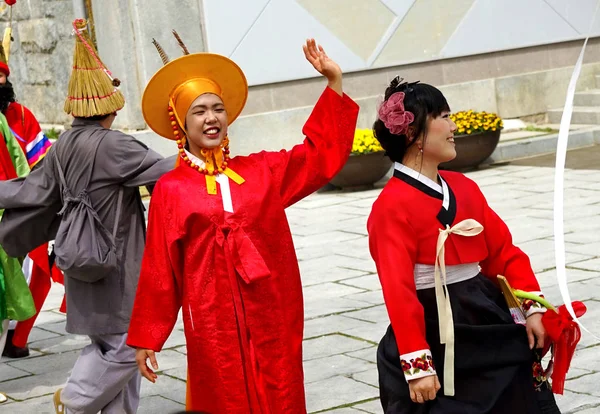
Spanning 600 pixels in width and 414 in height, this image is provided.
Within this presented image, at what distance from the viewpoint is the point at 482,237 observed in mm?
3641

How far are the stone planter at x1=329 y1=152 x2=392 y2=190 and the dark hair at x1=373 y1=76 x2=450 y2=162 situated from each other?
22.8 ft

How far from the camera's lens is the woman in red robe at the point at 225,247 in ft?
12.2

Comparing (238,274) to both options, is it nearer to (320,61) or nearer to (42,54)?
(320,61)

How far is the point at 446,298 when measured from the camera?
11.4 ft

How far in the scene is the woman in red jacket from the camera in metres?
3.42

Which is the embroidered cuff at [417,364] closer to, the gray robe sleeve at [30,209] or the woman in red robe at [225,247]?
the woman in red robe at [225,247]

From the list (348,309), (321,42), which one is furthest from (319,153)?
(321,42)

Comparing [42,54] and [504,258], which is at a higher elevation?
[42,54]

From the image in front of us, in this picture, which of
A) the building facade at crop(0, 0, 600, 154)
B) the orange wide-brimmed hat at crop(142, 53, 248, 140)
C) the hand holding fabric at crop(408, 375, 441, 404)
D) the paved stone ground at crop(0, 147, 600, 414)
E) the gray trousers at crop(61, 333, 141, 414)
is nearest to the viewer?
the hand holding fabric at crop(408, 375, 441, 404)

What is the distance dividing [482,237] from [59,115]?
9.95 metres

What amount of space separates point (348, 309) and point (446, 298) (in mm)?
3119

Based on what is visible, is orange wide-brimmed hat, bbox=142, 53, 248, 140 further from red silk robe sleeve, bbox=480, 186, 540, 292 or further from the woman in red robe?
red silk robe sleeve, bbox=480, 186, 540, 292

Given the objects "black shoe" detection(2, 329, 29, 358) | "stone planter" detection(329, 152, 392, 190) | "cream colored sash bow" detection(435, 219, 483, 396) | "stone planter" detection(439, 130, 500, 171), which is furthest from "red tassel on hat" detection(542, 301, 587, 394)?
"stone planter" detection(439, 130, 500, 171)

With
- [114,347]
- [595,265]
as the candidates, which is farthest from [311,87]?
[114,347]
